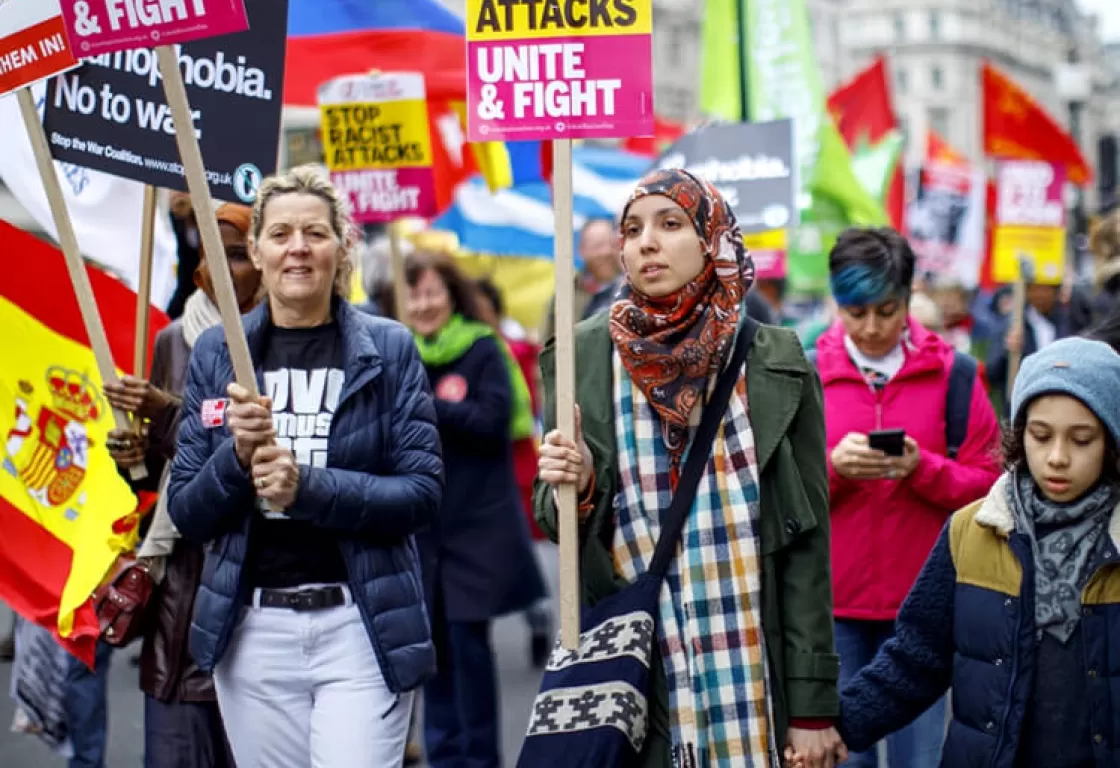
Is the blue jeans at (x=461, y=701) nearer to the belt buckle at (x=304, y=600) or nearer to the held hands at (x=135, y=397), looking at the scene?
the held hands at (x=135, y=397)

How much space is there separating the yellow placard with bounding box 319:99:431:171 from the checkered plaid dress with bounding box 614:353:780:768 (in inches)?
160

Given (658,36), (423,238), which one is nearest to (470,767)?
(423,238)

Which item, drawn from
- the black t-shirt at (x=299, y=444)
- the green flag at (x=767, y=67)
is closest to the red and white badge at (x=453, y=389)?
the black t-shirt at (x=299, y=444)

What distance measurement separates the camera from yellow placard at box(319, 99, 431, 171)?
7.56m

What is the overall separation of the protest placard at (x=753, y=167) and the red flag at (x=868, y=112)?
8.19 meters

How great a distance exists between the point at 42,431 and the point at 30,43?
1.31 meters

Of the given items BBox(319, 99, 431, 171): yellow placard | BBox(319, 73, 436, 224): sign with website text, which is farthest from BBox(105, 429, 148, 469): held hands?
BBox(319, 99, 431, 171): yellow placard

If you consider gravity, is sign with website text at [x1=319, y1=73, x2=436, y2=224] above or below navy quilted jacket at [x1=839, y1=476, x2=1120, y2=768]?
above

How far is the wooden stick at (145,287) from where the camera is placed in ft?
16.5

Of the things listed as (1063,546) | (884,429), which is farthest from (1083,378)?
(884,429)

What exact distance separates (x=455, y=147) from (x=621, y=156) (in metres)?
5.24

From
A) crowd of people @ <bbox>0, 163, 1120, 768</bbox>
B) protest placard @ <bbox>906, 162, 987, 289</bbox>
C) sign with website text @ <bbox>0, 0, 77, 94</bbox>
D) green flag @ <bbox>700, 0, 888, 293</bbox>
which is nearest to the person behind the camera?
crowd of people @ <bbox>0, 163, 1120, 768</bbox>

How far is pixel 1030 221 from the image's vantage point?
37.2ft

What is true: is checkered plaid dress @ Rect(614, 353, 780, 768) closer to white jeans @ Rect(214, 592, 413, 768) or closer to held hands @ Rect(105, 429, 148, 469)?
white jeans @ Rect(214, 592, 413, 768)
